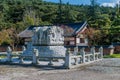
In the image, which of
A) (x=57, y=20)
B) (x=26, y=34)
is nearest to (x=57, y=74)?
(x=26, y=34)

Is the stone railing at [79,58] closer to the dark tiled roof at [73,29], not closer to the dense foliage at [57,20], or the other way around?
the dense foliage at [57,20]

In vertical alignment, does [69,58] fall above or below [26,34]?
above

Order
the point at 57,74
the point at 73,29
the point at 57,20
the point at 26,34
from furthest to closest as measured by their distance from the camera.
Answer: the point at 57,20 → the point at 26,34 → the point at 73,29 → the point at 57,74

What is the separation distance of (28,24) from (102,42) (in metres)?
20.9

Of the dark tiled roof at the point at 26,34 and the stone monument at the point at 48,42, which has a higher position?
the stone monument at the point at 48,42

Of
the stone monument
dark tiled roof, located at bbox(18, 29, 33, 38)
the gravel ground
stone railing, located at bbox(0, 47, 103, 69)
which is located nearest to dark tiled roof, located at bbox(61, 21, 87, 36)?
dark tiled roof, located at bbox(18, 29, 33, 38)

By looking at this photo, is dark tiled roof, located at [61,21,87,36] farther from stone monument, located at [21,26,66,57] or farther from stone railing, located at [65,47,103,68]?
stone monument, located at [21,26,66,57]

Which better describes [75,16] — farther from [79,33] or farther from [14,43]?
[14,43]

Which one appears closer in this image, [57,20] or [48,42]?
[48,42]

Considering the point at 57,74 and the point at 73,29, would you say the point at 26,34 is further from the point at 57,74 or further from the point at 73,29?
the point at 57,74

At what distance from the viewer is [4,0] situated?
91562mm

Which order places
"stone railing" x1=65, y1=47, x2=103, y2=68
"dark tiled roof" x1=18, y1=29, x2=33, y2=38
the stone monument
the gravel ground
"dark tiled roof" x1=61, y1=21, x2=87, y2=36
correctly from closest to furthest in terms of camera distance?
the gravel ground, "stone railing" x1=65, y1=47, x2=103, y2=68, the stone monument, "dark tiled roof" x1=61, y1=21, x2=87, y2=36, "dark tiled roof" x1=18, y1=29, x2=33, y2=38

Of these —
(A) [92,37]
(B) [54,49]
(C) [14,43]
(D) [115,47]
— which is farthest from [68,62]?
(C) [14,43]

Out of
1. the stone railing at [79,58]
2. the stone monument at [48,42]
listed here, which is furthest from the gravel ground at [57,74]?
the stone monument at [48,42]
